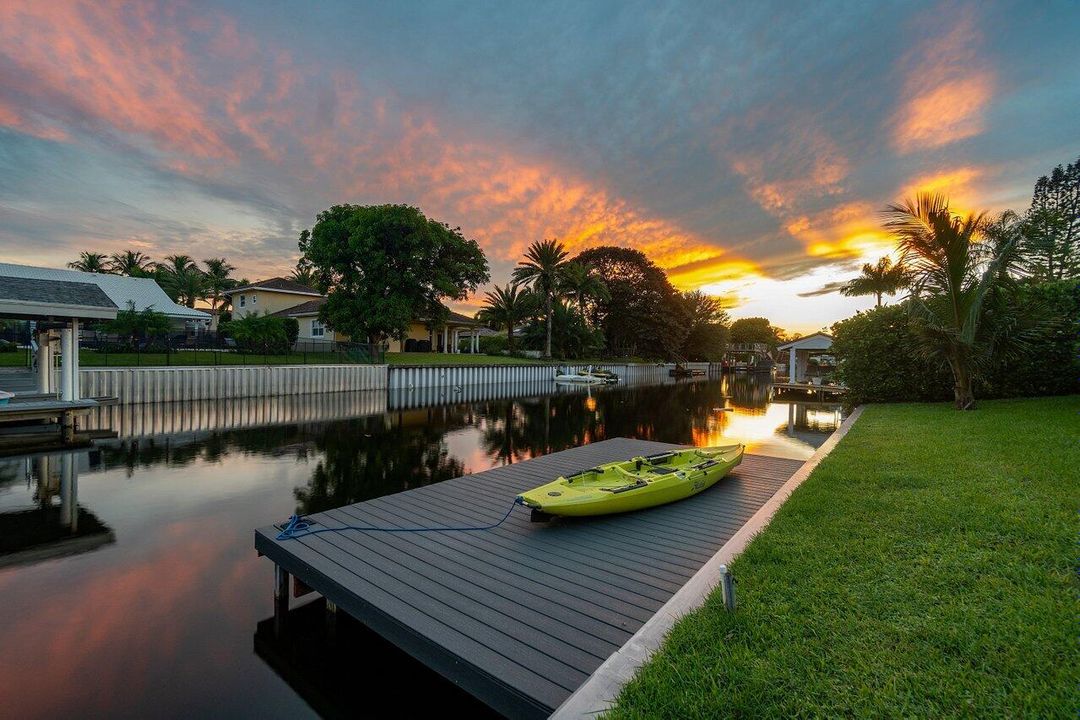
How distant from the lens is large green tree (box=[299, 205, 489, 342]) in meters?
36.0

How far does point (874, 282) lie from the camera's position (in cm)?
4397

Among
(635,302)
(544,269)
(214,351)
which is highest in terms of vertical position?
(544,269)

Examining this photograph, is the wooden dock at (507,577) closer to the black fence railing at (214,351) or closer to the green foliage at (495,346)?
the black fence railing at (214,351)

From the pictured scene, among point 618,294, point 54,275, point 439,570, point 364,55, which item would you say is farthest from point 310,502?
point 618,294

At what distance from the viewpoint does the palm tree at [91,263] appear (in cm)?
5979

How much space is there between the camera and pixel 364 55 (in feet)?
60.0

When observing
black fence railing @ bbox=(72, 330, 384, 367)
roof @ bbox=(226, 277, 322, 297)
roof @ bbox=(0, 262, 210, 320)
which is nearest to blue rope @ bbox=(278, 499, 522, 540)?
black fence railing @ bbox=(72, 330, 384, 367)

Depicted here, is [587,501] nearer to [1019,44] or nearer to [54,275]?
[1019,44]

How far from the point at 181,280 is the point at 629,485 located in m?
63.8

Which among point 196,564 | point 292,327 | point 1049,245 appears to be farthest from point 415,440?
point 292,327

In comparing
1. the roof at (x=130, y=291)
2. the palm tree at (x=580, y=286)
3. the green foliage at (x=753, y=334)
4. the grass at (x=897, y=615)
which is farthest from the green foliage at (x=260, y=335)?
the green foliage at (x=753, y=334)

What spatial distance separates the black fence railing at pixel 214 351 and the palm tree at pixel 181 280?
70.2 feet

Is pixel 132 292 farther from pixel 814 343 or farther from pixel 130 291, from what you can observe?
pixel 814 343

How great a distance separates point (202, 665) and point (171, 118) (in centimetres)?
2127
